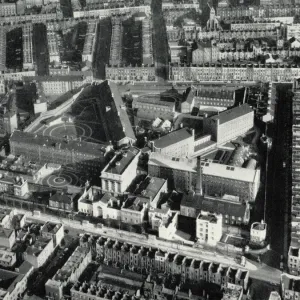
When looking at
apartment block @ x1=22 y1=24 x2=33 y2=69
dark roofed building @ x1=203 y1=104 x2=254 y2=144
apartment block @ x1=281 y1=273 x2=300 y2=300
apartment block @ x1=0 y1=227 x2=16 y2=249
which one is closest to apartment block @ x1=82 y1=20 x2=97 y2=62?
apartment block @ x1=22 y1=24 x2=33 y2=69

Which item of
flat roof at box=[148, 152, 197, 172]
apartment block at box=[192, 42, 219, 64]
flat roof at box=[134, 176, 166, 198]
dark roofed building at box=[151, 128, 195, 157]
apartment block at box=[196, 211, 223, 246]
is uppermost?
apartment block at box=[192, 42, 219, 64]

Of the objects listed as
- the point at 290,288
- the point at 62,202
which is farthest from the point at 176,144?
the point at 290,288

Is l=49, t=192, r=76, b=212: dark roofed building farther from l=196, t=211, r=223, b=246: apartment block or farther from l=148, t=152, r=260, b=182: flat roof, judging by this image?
l=196, t=211, r=223, b=246: apartment block

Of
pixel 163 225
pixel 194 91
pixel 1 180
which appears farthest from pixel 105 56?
pixel 163 225

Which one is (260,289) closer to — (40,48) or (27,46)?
(27,46)

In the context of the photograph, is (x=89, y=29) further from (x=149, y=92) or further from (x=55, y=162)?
(x=55, y=162)

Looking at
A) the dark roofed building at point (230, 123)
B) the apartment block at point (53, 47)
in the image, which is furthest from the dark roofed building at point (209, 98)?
the apartment block at point (53, 47)
